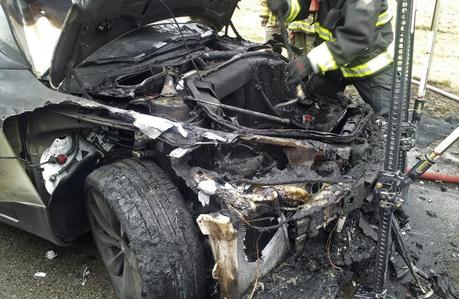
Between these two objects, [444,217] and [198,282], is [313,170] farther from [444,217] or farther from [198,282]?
[444,217]

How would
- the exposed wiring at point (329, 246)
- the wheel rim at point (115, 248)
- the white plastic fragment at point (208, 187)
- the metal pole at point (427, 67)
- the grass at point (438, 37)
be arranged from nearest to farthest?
the white plastic fragment at point (208, 187) < the wheel rim at point (115, 248) < the exposed wiring at point (329, 246) < the metal pole at point (427, 67) < the grass at point (438, 37)

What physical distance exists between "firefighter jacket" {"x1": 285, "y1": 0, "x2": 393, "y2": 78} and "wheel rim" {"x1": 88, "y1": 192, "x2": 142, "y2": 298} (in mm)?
1506

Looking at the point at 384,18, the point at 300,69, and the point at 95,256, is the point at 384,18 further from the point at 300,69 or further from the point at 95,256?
the point at 95,256

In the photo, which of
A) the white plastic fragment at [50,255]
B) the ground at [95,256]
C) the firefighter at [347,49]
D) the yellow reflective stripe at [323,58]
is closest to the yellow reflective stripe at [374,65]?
the firefighter at [347,49]

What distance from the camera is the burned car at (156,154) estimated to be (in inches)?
84.4

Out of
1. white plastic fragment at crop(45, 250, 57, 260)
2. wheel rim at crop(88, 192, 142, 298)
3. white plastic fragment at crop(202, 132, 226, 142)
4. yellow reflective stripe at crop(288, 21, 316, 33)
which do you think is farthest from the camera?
Result: yellow reflective stripe at crop(288, 21, 316, 33)

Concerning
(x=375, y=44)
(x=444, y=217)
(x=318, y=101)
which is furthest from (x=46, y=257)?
(x=444, y=217)

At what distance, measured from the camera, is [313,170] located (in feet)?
7.75

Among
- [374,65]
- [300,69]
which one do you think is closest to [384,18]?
[374,65]

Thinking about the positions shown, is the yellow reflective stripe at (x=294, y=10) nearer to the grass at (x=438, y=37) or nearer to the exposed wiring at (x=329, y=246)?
the exposed wiring at (x=329, y=246)

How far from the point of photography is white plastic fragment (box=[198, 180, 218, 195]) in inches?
80.7

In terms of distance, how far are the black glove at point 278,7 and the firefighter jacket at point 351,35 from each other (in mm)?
35

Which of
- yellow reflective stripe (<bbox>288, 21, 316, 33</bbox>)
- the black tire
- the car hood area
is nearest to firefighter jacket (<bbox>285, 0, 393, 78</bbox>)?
yellow reflective stripe (<bbox>288, 21, 316, 33</bbox>)

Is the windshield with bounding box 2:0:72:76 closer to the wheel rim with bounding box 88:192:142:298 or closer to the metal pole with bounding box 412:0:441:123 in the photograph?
the wheel rim with bounding box 88:192:142:298
